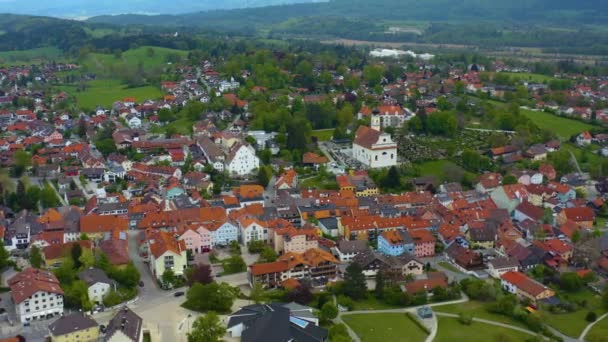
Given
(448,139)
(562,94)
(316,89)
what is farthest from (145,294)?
(562,94)

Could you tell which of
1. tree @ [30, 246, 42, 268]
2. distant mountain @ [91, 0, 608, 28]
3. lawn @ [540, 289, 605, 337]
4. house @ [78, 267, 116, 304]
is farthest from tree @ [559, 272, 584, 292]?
distant mountain @ [91, 0, 608, 28]

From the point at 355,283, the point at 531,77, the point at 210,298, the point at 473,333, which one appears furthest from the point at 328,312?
the point at 531,77

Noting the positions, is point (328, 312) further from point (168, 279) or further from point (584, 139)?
point (584, 139)

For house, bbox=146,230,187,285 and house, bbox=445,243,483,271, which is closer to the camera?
house, bbox=146,230,187,285

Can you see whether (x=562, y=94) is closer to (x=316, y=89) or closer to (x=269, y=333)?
(x=316, y=89)

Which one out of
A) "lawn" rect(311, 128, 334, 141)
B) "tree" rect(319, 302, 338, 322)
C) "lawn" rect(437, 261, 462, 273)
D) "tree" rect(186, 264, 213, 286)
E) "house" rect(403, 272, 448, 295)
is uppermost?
"tree" rect(186, 264, 213, 286)

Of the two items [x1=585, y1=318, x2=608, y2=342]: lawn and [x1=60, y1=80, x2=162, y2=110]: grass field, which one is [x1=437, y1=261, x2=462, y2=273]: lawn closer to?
[x1=585, y1=318, x2=608, y2=342]: lawn
